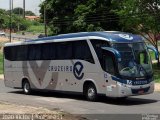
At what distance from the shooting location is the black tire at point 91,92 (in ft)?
67.1

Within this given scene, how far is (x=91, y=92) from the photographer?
2066 cm

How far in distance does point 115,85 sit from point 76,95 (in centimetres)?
502

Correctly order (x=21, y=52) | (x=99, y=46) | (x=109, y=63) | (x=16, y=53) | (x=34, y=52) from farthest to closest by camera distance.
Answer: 1. (x=16, y=53)
2. (x=21, y=52)
3. (x=34, y=52)
4. (x=99, y=46)
5. (x=109, y=63)

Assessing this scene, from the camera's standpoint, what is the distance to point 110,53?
63.2 ft

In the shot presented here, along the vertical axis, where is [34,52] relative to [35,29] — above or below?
below

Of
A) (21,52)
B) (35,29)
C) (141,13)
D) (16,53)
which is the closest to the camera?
(21,52)

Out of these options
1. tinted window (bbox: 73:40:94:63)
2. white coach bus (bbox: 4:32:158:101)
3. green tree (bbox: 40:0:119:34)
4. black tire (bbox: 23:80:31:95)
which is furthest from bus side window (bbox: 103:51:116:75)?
green tree (bbox: 40:0:119:34)

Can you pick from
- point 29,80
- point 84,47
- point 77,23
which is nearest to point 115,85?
point 84,47

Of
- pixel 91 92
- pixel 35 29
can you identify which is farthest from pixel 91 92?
pixel 35 29

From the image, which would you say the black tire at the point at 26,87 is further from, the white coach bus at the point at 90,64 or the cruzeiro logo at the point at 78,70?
the cruzeiro logo at the point at 78,70

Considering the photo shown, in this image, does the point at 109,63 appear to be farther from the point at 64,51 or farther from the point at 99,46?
the point at 64,51

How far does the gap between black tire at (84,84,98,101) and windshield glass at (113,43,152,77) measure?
6.47 feet

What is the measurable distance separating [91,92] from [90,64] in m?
1.22

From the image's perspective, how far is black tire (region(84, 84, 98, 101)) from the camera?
20438 mm
